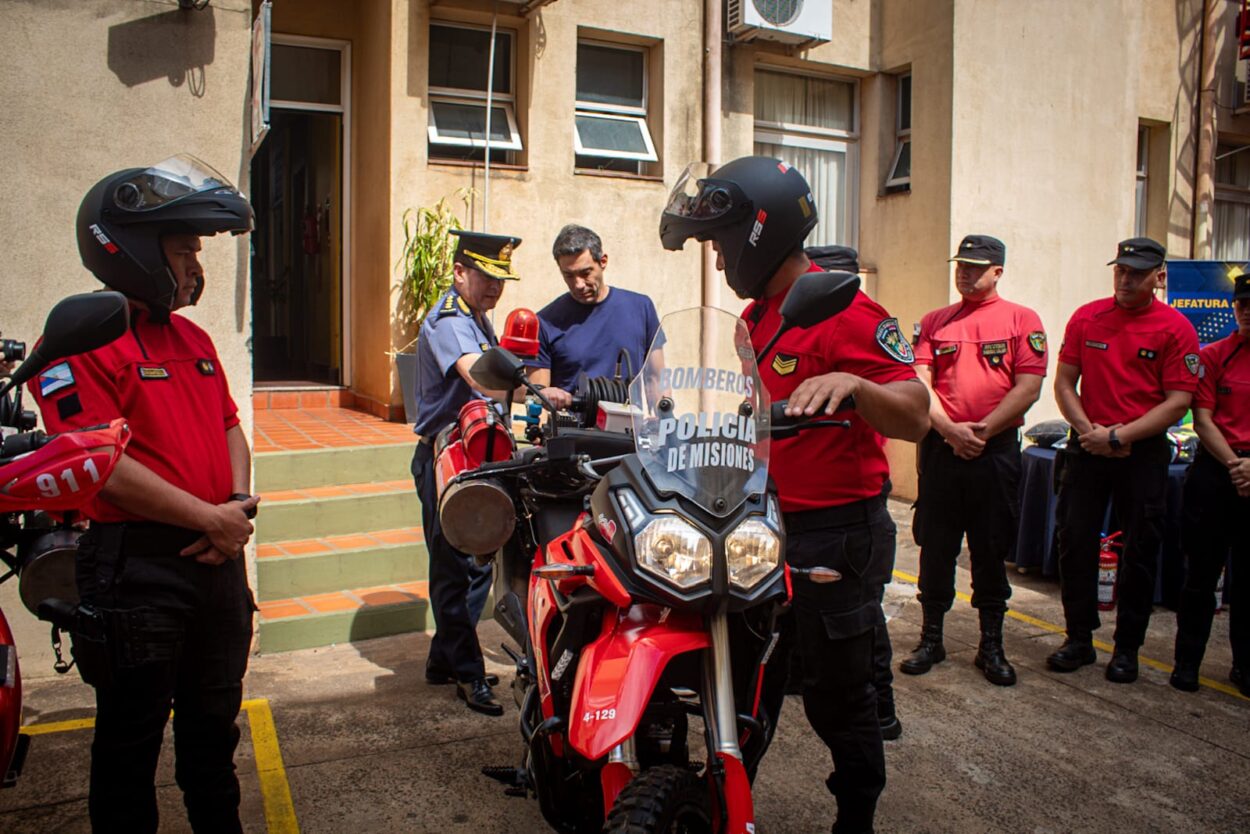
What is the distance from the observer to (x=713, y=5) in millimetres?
8797

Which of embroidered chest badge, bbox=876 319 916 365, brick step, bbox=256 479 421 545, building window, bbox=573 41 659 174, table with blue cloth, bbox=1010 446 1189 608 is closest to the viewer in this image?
embroidered chest badge, bbox=876 319 916 365

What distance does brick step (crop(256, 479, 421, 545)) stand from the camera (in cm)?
582

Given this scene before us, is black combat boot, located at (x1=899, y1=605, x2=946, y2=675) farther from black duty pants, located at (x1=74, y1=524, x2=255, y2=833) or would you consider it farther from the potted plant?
the potted plant

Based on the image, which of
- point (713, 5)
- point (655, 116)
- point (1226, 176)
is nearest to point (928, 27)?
point (713, 5)

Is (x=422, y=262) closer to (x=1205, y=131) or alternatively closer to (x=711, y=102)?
(x=711, y=102)

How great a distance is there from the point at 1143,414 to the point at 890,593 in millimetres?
2009

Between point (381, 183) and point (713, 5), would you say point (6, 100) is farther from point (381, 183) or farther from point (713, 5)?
point (713, 5)

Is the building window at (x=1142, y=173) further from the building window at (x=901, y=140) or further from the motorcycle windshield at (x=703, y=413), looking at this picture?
the motorcycle windshield at (x=703, y=413)

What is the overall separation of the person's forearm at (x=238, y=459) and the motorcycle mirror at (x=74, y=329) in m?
1.05

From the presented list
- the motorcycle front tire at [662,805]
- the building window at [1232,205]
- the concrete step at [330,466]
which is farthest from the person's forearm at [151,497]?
the building window at [1232,205]

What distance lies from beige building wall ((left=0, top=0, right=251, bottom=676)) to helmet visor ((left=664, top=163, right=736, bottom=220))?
2.73 m

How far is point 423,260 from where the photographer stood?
751 centimetres

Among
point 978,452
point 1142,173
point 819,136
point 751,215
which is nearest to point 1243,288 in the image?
point 978,452

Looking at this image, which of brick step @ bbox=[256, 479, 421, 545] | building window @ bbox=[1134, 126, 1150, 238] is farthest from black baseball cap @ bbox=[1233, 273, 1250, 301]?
building window @ bbox=[1134, 126, 1150, 238]
